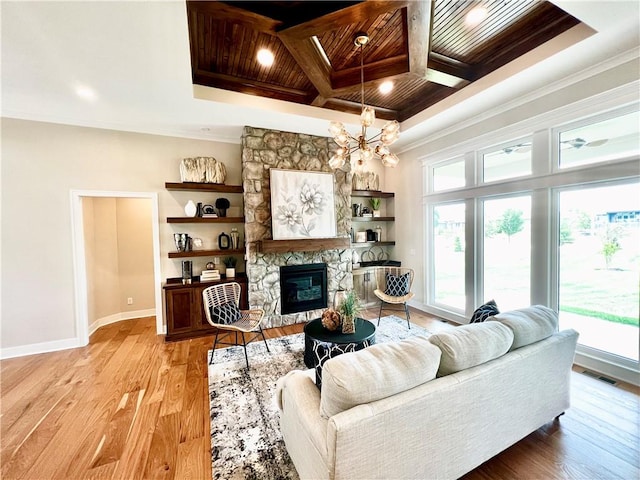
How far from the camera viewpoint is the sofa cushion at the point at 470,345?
1.42 m

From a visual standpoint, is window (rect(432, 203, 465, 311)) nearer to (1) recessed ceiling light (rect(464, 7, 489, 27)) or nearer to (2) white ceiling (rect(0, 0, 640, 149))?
(2) white ceiling (rect(0, 0, 640, 149))

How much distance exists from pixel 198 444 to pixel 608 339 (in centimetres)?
403

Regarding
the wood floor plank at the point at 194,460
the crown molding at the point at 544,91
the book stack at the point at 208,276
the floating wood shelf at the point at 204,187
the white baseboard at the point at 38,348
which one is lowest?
the wood floor plank at the point at 194,460

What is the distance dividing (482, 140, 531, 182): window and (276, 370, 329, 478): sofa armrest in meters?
3.76

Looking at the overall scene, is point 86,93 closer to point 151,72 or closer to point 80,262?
point 151,72

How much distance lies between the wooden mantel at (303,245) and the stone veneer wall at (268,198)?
19 cm

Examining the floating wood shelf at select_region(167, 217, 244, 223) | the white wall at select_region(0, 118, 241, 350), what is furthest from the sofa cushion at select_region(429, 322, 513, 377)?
the white wall at select_region(0, 118, 241, 350)

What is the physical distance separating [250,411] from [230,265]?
2.54 metres

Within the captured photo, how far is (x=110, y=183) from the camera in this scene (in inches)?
149

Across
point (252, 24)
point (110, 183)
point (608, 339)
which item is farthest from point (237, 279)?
point (608, 339)

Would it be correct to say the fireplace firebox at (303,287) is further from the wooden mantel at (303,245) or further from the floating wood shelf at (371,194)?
the floating wood shelf at (371,194)

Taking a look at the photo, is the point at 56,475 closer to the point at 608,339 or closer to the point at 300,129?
the point at 300,129

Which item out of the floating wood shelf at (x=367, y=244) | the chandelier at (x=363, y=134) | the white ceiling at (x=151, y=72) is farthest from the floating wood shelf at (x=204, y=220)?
the floating wood shelf at (x=367, y=244)

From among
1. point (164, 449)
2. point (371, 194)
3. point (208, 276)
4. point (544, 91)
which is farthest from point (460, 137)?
point (164, 449)
